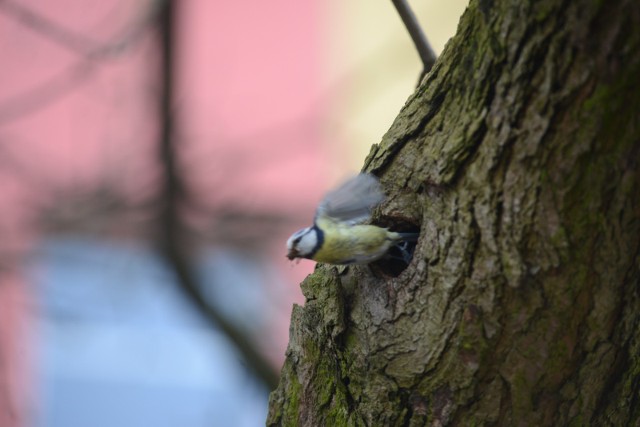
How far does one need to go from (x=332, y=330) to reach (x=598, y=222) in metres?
0.63

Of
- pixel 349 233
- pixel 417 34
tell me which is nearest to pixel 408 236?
pixel 349 233

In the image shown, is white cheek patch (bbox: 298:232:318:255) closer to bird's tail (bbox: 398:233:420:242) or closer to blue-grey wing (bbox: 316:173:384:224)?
blue-grey wing (bbox: 316:173:384:224)

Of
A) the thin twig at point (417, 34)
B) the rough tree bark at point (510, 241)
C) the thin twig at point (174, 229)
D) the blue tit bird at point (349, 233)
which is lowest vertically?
the rough tree bark at point (510, 241)

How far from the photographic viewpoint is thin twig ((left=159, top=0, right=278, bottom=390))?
3625 millimetres

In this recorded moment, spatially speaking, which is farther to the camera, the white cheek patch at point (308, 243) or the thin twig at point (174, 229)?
the thin twig at point (174, 229)

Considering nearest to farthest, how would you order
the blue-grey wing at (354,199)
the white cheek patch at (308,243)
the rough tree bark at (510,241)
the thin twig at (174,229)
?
the rough tree bark at (510,241) < the blue-grey wing at (354,199) < the white cheek patch at (308,243) < the thin twig at (174,229)

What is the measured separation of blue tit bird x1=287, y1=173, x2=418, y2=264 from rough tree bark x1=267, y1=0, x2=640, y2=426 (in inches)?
1.7

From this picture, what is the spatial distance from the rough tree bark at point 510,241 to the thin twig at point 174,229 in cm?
231

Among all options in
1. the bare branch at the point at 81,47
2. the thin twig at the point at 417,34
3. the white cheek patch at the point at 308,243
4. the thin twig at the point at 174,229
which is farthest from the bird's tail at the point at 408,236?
the thin twig at the point at 174,229

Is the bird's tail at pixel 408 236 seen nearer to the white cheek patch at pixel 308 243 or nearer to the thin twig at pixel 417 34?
the white cheek patch at pixel 308 243

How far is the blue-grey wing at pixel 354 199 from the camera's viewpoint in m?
1.55

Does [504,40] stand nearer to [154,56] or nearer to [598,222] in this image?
[598,222]

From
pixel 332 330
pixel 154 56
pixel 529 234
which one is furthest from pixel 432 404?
pixel 154 56

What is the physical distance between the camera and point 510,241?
1.23 metres
